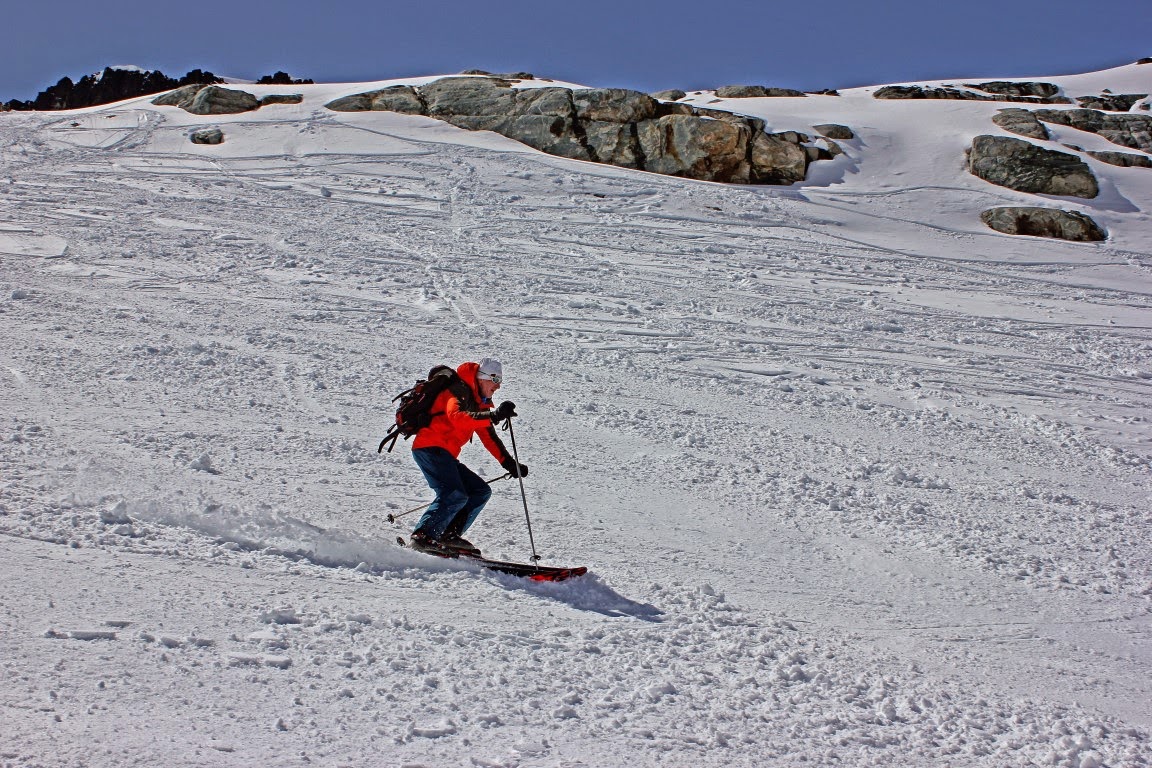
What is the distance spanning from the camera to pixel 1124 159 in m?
23.3

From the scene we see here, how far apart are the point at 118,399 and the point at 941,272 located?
15.0 meters

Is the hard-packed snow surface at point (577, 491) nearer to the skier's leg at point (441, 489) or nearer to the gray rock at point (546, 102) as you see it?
the skier's leg at point (441, 489)

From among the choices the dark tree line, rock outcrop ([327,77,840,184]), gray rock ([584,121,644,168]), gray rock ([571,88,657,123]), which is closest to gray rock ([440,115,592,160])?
rock outcrop ([327,77,840,184])

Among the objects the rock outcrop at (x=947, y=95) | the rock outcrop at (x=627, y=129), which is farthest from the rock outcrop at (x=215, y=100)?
the rock outcrop at (x=947, y=95)

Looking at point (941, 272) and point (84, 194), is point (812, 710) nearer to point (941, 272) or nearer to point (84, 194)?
point (941, 272)

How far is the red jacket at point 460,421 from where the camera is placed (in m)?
5.31

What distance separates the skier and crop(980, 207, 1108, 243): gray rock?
17982 mm

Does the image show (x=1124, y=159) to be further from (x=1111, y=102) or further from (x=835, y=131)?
(x=1111, y=102)

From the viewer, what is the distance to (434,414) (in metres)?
5.46

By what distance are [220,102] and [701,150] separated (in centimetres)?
1645

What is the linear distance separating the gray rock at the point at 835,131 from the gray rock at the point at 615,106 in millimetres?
5353

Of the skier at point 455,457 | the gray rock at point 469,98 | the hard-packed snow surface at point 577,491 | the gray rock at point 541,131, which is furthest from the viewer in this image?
the gray rock at point 469,98

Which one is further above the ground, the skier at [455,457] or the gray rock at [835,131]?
the gray rock at [835,131]

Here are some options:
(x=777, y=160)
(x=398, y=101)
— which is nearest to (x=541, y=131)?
(x=398, y=101)
